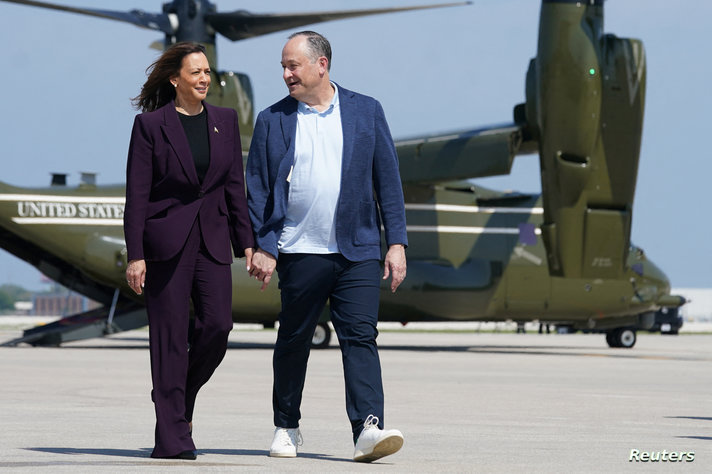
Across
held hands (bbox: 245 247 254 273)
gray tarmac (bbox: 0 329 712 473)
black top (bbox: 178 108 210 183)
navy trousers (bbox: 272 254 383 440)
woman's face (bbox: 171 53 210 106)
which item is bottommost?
gray tarmac (bbox: 0 329 712 473)

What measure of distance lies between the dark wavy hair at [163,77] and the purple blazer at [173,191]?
132 mm

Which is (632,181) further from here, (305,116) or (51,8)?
(305,116)

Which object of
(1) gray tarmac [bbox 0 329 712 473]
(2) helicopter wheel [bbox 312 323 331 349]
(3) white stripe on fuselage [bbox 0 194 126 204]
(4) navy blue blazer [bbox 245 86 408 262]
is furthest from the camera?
(2) helicopter wheel [bbox 312 323 331 349]

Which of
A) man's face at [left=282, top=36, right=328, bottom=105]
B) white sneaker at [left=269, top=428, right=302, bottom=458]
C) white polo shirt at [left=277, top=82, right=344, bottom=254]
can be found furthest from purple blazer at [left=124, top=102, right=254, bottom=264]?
white sneaker at [left=269, top=428, right=302, bottom=458]

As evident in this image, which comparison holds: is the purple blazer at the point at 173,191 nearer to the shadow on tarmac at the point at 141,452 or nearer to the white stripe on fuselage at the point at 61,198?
the shadow on tarmac at the point at 141,452

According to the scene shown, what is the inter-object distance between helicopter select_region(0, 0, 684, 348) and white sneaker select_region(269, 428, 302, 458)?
519 inches

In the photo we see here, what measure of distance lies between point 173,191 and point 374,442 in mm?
1545

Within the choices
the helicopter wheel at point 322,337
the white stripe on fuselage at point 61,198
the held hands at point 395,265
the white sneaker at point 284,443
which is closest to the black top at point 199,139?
the held hands at point 395,265

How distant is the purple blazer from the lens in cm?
557

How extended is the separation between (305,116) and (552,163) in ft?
44.8

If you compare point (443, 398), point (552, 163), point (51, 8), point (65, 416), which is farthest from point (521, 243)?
point (65, 416)

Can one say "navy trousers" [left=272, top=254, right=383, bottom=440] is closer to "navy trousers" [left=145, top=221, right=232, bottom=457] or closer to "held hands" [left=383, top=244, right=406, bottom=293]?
"held hands" [left=383, top=244, right=406, bottom=293]

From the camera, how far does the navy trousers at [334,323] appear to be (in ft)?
18.4

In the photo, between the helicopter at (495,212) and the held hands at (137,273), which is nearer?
the held hands at (137,273)
